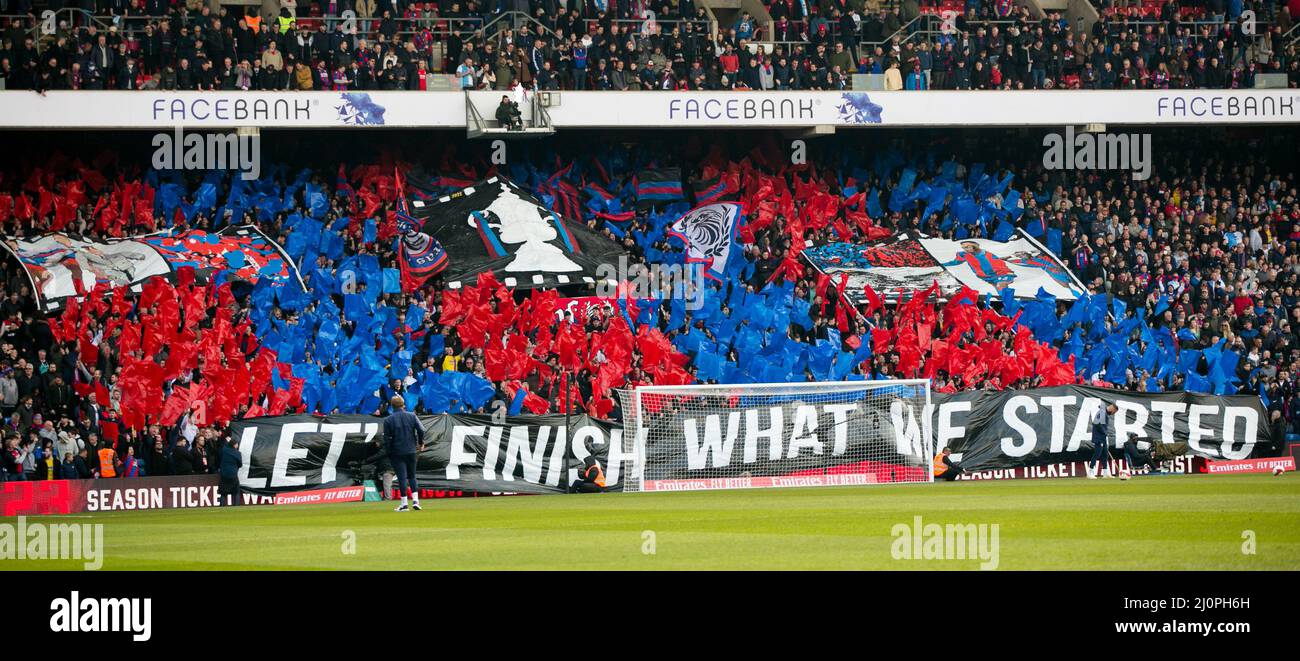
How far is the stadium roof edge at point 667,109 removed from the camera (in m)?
31.5

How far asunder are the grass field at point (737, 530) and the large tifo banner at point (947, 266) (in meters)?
11.0

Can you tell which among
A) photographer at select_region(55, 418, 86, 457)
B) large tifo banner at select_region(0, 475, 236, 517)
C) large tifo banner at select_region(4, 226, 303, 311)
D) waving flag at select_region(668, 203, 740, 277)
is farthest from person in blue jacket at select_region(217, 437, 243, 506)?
waving flag at select_region(668, 203, 740, 277)

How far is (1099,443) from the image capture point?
24891 millimetres

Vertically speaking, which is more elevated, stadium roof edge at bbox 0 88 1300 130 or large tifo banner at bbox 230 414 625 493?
stadium roof edge at bbox 0 88 1300 130

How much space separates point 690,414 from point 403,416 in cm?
630

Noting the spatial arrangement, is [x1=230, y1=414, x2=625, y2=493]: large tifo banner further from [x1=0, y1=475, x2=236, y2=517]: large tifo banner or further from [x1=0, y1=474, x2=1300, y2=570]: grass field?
[x1=0, y1=474, x2=1300, y2=570]: grass field

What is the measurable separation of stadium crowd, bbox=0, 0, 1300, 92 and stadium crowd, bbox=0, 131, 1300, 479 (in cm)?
242

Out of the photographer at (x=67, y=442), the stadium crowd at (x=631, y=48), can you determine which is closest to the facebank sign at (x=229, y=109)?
the stadium crowd at (x=631, y=48)

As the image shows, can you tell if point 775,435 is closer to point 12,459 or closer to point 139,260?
point 12,459

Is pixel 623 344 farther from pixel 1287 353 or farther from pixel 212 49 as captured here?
pixel 1287 353

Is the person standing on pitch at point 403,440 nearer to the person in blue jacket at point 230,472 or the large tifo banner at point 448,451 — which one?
the large tifo banner at point 448,451

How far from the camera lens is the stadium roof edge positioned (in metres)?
31.5

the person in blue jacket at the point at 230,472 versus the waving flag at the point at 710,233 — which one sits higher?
the waving flag at the point at 710,233

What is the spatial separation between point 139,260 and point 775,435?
44.0 feet
